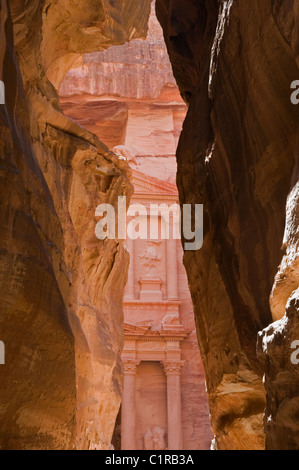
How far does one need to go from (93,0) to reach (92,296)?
6194 mm

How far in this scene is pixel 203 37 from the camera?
10.7 m

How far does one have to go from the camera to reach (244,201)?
7855 millimetres

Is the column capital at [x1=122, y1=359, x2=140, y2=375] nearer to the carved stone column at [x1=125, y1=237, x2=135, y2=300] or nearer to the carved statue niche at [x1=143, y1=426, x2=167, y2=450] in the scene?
the carved statue niche at [x1=143, y1=426, x2=167, y2=450]

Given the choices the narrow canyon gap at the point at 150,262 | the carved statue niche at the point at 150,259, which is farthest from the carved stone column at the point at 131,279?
the carved statue niche at the point at 150,259

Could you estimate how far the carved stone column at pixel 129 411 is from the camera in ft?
67.4

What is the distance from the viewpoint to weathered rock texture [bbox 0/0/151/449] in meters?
6.49

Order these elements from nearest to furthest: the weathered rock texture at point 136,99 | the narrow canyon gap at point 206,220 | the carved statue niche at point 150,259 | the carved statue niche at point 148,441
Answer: the narrow canyon gap at point 206,220 < the carved statue niche at point 148,441 < the carved statue niche at point 150,259 < the weathered rock texture at point 136,99

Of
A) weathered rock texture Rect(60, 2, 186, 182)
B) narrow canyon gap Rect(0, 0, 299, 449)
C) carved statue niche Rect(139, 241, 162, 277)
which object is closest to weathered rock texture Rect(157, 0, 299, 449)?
narrow canyon gap Rect(0, 0, 299, 449)

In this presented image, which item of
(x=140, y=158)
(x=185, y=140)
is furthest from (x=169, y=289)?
(x=185, y=140)

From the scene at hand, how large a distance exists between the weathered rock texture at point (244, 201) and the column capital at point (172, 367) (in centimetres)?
1183

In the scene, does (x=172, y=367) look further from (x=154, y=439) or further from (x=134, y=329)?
(x=154, y=439)

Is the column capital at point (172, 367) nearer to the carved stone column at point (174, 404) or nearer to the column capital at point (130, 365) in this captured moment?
the carved stone column at point (174, 404)

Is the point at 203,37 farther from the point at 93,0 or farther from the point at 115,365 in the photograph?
the point at 115,365

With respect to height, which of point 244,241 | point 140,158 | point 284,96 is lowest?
point 244,241
